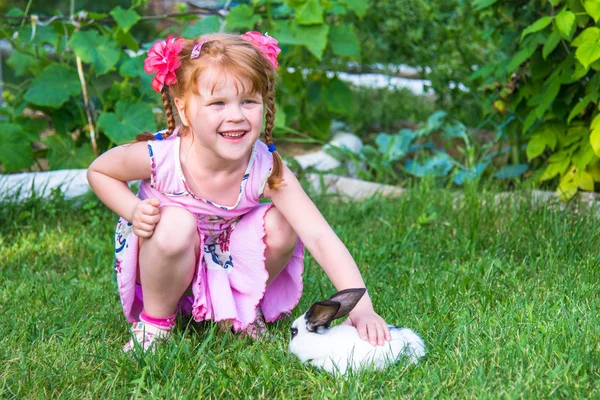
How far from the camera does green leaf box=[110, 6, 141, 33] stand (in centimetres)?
373

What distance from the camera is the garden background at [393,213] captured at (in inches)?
74.4

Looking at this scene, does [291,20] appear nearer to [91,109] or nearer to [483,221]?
[91,109]

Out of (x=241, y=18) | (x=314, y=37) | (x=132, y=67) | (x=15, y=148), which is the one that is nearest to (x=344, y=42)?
(x=314, y=37)

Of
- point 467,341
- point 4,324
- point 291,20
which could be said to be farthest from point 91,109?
point 467,341

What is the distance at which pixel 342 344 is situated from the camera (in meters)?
1.93

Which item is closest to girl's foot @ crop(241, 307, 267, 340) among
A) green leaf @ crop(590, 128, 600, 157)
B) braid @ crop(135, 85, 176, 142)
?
braid @ crop(135, 85, 176, 142)

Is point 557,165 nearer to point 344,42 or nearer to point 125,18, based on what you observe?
point 344,42

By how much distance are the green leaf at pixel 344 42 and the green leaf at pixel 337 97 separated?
0.26 m

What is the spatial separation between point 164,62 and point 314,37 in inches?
76.7

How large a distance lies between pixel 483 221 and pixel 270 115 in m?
1.24

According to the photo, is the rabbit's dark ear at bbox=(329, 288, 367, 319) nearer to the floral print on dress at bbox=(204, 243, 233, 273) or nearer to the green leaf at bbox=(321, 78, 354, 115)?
the floral print on dress at bbox=(204, 243, 233, 273)

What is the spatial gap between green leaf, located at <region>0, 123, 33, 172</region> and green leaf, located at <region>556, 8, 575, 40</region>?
2323 millimetres

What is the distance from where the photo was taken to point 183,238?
2.08 m

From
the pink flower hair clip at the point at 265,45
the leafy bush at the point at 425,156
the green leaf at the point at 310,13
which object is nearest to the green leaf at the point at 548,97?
the leafy bush at the point at 425,156
